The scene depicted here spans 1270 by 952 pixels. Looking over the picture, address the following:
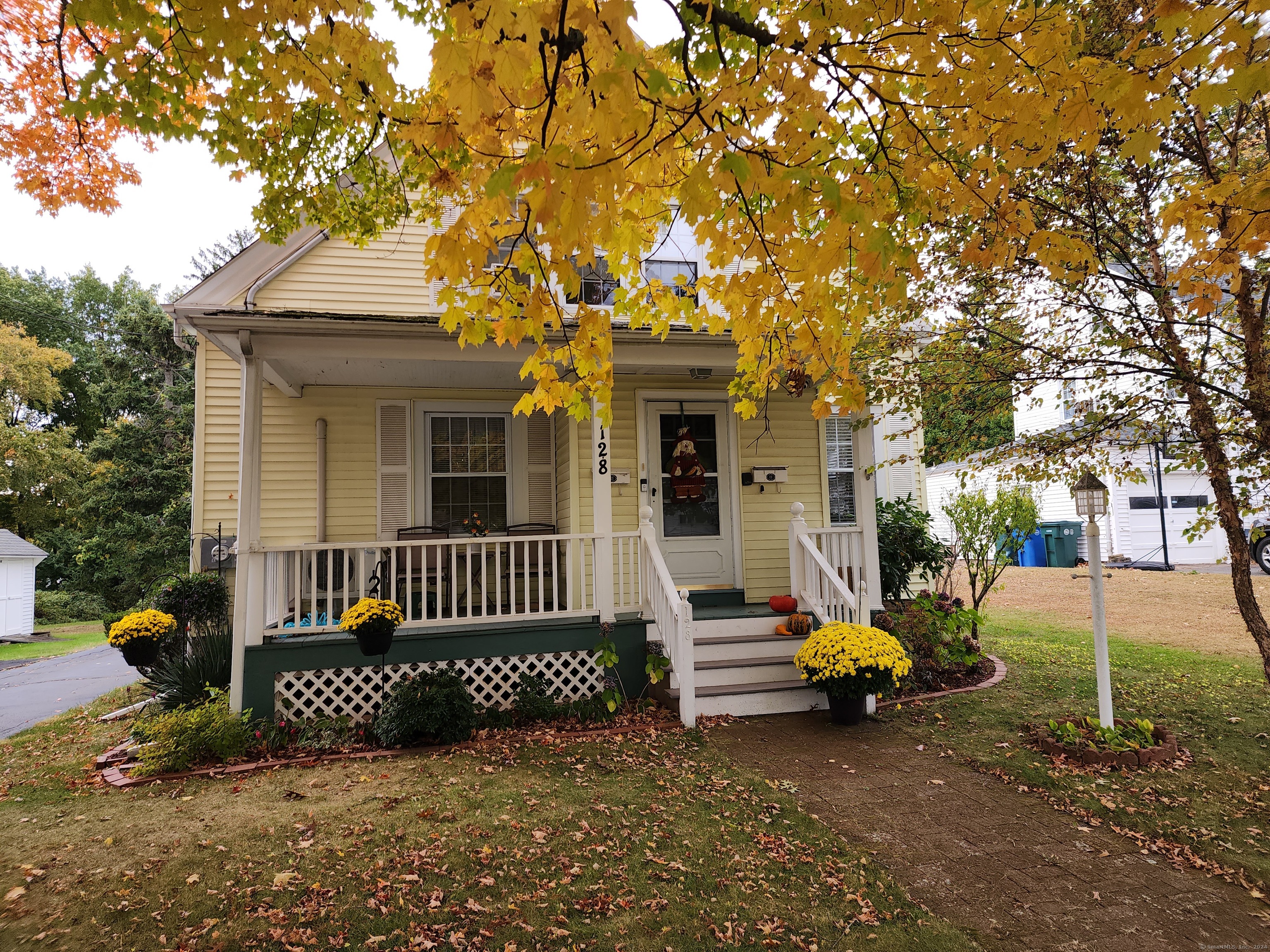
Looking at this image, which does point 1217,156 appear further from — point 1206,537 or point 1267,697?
point 1206,537

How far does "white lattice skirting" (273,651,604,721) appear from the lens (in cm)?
627

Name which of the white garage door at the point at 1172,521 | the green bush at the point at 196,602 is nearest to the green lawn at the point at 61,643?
the green bush at the point at 196,602

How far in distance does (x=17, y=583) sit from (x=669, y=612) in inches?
708

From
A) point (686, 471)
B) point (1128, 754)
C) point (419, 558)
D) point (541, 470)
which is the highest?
point (541, 470)

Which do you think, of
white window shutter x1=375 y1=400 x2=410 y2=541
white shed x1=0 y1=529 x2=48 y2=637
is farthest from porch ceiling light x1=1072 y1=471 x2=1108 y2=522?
white shed x1=0 y1=529 x2=48 y2=637

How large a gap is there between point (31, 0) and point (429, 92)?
4.49 metres

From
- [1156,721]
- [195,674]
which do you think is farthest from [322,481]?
[1156,721]

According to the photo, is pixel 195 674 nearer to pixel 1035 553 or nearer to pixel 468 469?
pixel 468 469

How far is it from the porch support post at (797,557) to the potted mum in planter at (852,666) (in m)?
1.26

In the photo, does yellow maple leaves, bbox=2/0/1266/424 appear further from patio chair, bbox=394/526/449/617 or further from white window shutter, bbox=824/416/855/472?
white window shutter, bbox=824/416/855/472

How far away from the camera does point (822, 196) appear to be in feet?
7.98

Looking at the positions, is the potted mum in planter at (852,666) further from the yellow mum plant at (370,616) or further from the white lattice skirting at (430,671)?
the yellow mum plant at (370,616)

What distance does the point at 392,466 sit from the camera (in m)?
8.05

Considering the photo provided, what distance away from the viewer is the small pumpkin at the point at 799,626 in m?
7.03
